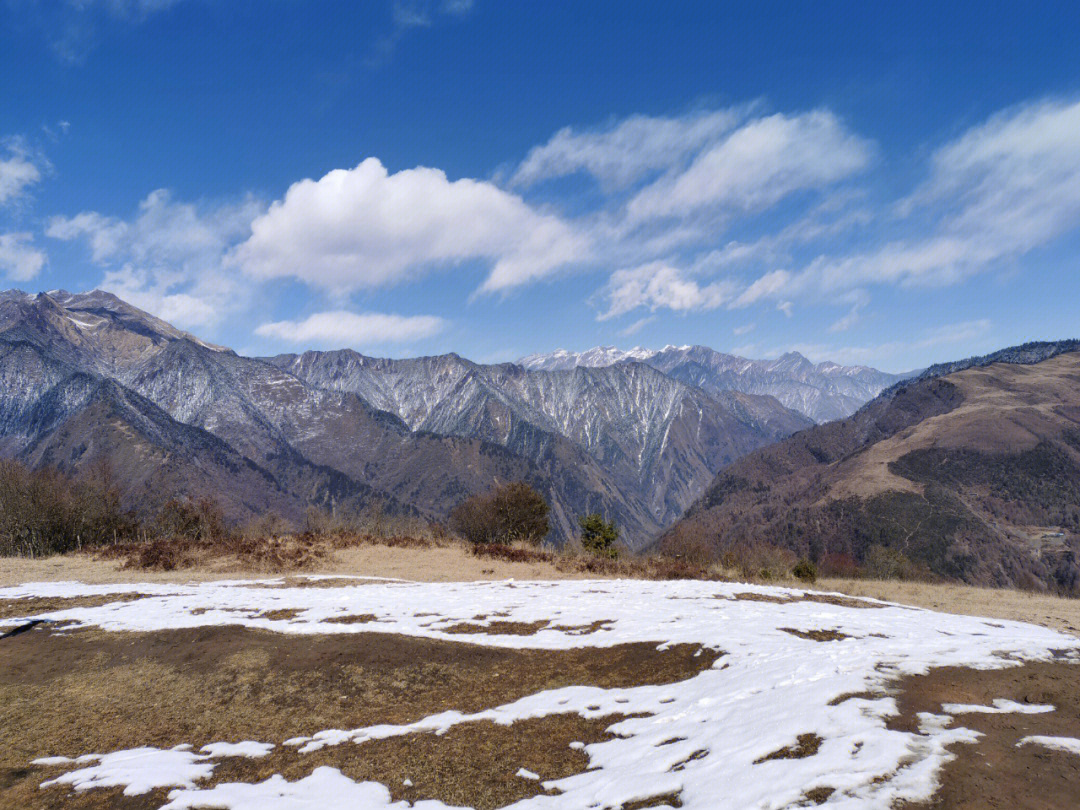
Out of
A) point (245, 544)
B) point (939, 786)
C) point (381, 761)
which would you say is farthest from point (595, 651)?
point (245, 544)

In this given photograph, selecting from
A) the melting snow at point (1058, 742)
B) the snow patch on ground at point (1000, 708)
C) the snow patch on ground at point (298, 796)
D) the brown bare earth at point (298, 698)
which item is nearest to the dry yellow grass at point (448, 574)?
the brown bare earth at point (298, 698)

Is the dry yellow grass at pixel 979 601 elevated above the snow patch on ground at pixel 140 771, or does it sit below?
below

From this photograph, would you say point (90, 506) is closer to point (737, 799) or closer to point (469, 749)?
point (469, 749)

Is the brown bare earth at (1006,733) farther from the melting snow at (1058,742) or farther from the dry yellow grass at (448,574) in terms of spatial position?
the dry yellow grass at (448,574)

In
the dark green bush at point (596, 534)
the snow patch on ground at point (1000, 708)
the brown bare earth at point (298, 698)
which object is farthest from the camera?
the dark green bush at point (596, 534)

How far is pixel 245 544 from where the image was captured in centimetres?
3338

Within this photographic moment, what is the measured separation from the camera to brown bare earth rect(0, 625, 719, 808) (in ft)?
26.0

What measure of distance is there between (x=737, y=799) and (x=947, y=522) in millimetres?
216220

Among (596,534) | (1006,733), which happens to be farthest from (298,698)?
(596,534)

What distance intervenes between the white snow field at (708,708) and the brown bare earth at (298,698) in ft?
1.20

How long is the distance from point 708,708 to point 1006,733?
3.62 meters

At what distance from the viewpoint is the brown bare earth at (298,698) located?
26.0 feet

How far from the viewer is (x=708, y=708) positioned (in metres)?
8.91

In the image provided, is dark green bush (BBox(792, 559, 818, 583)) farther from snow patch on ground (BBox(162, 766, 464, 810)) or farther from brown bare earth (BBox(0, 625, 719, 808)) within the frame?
snow patch on ground (BBox(162, 766, 464, 810))
